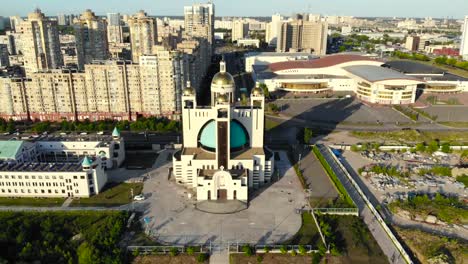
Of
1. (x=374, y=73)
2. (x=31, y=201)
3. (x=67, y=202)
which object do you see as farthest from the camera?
(x=374, y=73)

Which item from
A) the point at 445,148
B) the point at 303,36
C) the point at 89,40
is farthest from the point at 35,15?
the point at 303,36

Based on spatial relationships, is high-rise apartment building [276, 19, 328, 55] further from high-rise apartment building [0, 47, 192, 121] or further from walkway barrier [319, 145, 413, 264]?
walkway barrier [319, 145, 413, 264]

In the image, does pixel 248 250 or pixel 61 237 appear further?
pixel 61 237

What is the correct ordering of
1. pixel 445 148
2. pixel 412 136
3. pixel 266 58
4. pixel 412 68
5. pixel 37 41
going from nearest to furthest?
pixel 445 148, pixel 412 136, pixel 37 41, pixel 412 68, pixel 266 58

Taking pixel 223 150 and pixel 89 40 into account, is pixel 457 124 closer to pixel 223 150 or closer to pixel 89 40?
pixel 223 150

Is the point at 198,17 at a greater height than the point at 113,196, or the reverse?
the point at 198,17

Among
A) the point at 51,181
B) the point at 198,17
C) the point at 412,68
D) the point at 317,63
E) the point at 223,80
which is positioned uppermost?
the point at 198,17
